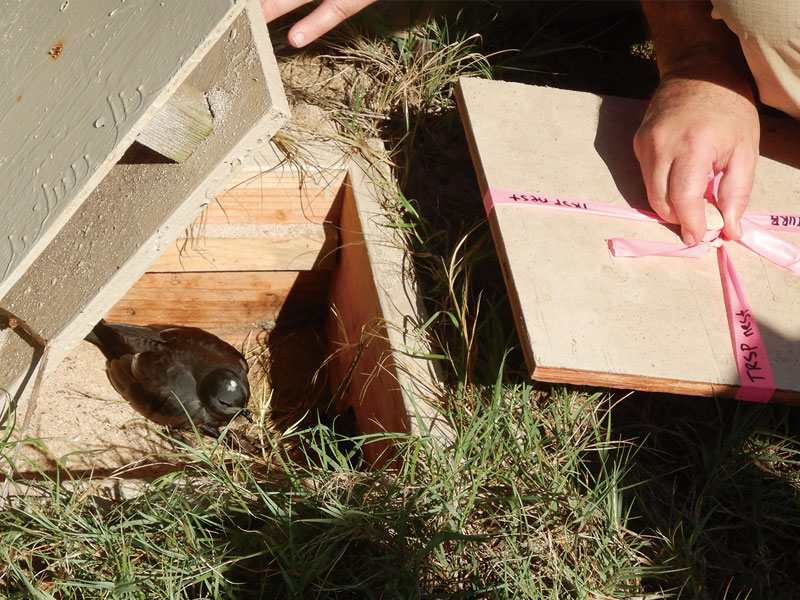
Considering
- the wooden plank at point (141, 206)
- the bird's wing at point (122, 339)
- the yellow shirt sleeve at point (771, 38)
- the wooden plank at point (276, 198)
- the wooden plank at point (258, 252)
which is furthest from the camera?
the bird's wing at point (122, 339)

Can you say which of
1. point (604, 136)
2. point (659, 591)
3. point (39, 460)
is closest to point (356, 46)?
point (604, 136)

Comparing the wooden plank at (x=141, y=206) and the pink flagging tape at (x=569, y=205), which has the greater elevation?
the wooden plank at (x=141, y=206)

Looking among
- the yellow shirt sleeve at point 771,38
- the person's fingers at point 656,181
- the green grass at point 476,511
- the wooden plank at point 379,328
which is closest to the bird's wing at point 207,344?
the wooden plank at point 379,328

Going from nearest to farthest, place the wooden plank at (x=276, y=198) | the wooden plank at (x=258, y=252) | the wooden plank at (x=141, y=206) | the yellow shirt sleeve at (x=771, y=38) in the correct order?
the wooden plank at (x=141, y=206) → the yellow shirt sleeve at (x=771, y=38) → the wooden plank at (x=276, y=198) → the wooden plank at (x=258, y=252)

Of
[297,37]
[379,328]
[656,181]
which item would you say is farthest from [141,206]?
[656,181]

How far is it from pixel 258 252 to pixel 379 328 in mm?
510

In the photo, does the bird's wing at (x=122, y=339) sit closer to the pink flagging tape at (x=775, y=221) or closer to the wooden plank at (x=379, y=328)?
the wooden plank at (x=379, y=328)

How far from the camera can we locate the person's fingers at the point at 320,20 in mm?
1488

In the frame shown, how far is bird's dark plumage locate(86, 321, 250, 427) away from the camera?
2.03 m

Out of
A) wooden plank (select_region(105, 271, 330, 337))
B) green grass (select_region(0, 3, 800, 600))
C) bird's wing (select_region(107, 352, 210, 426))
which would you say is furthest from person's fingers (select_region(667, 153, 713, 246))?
bird's wing (select_region(107, 352, 210, 426))

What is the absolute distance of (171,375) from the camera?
6.75 feet

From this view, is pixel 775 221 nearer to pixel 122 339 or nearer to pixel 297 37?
pixel 297 37

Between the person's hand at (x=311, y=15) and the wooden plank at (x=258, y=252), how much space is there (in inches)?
23.2

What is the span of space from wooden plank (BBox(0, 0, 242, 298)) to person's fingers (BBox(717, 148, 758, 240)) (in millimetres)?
966
